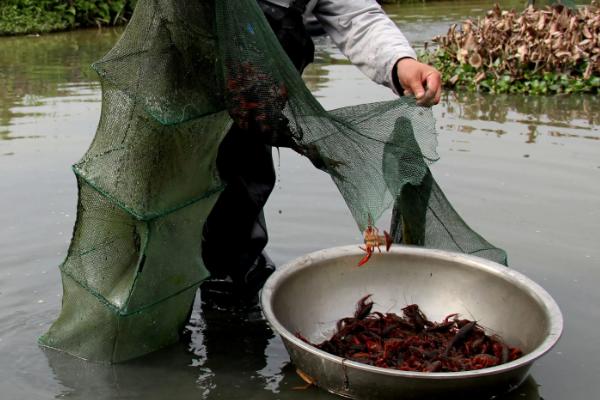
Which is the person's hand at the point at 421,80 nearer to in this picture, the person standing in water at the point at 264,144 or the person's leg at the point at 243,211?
the person standing in water at the point at 264,144

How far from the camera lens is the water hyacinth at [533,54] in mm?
9469

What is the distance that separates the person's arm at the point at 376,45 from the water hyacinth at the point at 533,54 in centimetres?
616

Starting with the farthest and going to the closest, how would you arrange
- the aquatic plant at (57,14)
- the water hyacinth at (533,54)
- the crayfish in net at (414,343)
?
the aquatic plant at (57,14)
the water hyacinth at (533,54)
the crayfish in net at (414,343)

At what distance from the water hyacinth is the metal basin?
6.15m

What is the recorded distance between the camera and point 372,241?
12.3ft

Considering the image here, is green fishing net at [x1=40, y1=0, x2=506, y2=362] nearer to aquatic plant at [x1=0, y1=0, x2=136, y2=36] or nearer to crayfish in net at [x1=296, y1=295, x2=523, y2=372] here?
crayfish in net at [x1=296, y1=295, x2=523, y2=372]

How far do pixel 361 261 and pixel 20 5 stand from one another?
50.6ft

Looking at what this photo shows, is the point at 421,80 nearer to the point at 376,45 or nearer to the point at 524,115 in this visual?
the point at 376,45

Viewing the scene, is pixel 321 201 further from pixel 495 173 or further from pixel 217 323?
pixel 217 323

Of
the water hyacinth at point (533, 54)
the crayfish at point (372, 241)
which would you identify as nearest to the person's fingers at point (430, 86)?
the crayfish at point (372, 241)

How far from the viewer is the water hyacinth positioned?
947cm

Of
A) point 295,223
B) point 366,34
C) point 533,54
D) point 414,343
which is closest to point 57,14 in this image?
point 533,54

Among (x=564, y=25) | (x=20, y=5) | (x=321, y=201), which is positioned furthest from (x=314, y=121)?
(x=20, y=5)

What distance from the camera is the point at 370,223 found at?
3598 millimetres
